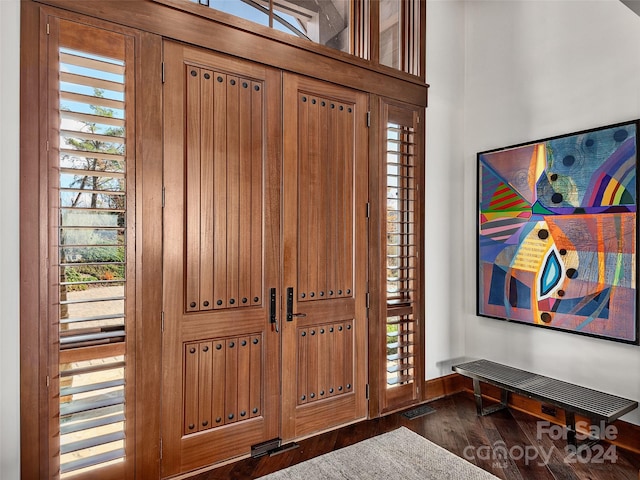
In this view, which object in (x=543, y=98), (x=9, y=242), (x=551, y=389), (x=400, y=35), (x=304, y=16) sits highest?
(x=400, y=35)

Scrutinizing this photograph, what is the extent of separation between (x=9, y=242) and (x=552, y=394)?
321 centimetres

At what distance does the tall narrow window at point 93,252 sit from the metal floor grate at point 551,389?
2.47 metres

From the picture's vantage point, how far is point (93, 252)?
6.53 ft

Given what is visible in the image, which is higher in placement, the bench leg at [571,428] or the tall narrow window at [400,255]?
the tall narrow window at [400,255]

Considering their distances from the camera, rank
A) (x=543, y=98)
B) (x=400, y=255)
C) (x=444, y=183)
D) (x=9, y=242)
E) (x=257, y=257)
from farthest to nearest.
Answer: (x=444, y=183) → (x=400, y=255) → (x=543, y=98) → (x=257, y=257) → (x=9, y=242)

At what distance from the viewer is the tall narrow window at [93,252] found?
1.91 metres

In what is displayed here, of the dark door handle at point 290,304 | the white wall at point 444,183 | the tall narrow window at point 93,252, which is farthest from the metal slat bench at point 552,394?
the tall narrow window at point 93,252

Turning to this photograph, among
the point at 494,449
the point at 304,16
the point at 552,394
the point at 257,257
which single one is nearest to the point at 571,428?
the point at 552,394

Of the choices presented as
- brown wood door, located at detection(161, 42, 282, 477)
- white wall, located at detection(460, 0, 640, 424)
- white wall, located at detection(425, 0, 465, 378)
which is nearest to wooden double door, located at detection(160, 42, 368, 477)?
brown wood door, located at detection(161, 42, 282, 477)

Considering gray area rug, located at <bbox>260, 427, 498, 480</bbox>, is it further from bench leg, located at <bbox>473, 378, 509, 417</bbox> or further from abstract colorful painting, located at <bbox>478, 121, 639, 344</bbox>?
abstract colorful painting, located at <bbox>478, 121, 639, 344</bbox>

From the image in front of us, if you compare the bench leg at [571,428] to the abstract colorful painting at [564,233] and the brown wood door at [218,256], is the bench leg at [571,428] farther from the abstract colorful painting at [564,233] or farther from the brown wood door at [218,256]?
the brown wood door at [218,256]

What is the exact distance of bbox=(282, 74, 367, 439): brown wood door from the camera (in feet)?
8.59

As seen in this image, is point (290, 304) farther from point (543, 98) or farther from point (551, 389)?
point (543, 98)

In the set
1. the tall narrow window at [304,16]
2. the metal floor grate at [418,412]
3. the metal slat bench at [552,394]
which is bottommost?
the metal floor grate at [418,412]
